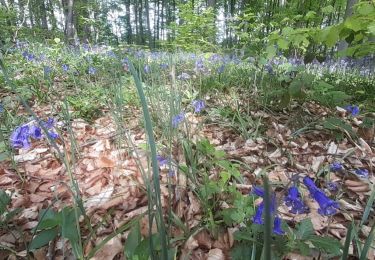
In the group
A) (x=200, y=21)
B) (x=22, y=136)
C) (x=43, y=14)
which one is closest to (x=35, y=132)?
(x=22, y=136)

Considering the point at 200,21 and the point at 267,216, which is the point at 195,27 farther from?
the point at 267,216

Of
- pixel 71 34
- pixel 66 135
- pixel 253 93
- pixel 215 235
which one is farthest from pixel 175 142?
pixel 71 34

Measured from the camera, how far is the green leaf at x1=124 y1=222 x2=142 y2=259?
99 cm

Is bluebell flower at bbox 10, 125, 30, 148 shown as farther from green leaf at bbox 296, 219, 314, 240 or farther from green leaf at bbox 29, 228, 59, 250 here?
green leaf at bbox 296, 219, 314, 240

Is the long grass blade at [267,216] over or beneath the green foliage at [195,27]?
beneath

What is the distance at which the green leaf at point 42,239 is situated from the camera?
1024 millimetres

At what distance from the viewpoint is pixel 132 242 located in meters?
1.02

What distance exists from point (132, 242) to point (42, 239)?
1.12 ft

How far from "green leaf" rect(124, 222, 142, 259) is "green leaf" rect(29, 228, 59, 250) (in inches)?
11.6

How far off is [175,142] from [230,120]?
2.76 feet

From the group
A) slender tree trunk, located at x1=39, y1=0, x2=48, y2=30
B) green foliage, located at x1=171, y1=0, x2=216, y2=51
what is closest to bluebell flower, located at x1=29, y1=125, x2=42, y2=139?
green foliage, located at x1=171, y1=0, x2=216, y2=51

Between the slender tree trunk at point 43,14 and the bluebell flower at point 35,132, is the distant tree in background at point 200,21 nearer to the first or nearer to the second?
the slender tree trunk at point 43,14

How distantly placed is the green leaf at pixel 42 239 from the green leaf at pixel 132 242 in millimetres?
294

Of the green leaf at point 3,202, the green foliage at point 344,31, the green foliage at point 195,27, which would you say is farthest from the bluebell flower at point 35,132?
the green foliage at point 195,27
